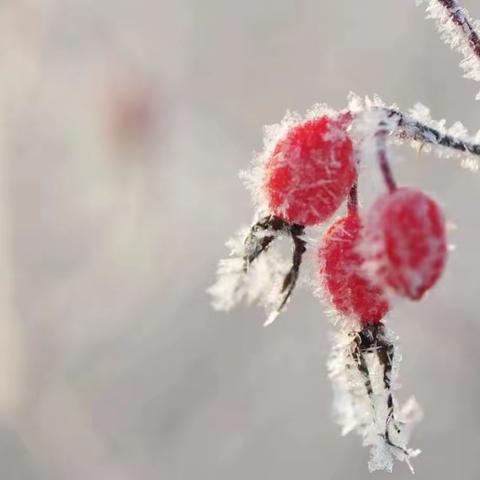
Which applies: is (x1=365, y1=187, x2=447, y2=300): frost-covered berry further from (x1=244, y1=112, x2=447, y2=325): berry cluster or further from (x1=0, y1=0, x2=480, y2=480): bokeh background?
(x1=0, y1=0, x2=480, y2=480): bokeh background

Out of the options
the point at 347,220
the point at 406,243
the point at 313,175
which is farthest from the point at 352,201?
the point at 406,243

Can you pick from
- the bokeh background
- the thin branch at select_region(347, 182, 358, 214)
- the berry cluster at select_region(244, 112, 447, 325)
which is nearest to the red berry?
the berry cluster at select_region(244, 112, 447, 325)

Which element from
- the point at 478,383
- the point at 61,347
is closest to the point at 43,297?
the point at 61,347

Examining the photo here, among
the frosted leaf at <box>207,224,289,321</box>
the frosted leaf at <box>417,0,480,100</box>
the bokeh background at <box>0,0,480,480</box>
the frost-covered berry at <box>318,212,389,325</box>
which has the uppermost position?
the bokeh background at <box>0,0,480,480</box>

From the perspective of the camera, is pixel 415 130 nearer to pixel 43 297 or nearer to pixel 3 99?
pixel 43 297

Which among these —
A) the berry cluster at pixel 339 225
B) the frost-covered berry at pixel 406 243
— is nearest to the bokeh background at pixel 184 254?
the berry cluster at pixel 339 225
